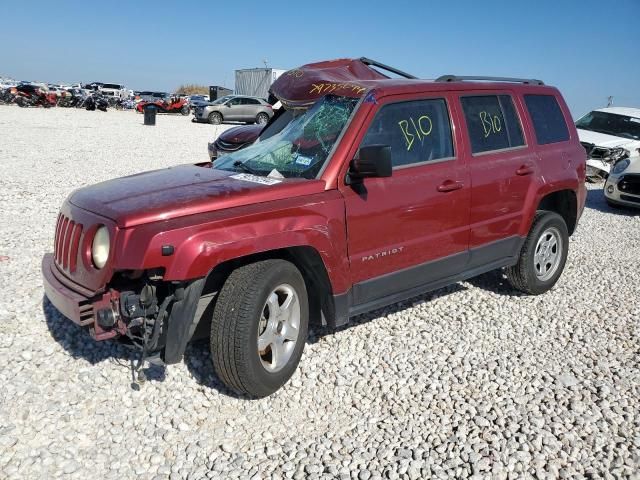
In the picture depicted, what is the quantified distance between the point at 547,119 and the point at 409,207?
222cm

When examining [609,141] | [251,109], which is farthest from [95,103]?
[609,141]

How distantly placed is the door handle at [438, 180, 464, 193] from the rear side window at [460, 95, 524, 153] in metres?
0.38

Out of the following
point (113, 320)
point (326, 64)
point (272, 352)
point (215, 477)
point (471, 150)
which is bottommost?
point (215, 477)

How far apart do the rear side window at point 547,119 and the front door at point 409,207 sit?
1.24 m

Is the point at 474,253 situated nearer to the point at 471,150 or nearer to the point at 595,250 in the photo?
the point at 471,150

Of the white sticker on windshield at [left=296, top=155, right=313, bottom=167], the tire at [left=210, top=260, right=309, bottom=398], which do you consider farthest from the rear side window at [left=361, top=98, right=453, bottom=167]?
the tire at [left=210, top=260, right=309, bottom=398]

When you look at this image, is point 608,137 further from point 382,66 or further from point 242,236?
point 242,236

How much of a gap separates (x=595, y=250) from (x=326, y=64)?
4401 millimetres

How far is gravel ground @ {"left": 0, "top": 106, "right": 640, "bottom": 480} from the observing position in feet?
9.43

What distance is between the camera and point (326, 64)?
7.92 m

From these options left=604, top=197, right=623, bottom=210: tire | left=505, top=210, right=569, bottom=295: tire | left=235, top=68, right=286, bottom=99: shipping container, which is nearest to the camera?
left=505, top=210, right=569, bottom=295: tire

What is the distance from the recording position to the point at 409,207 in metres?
3.92

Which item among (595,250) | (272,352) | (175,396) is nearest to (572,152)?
(595,250)

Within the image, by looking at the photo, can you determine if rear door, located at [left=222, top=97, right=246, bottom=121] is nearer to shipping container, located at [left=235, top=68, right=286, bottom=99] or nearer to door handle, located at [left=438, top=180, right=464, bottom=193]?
shipping container, located at [left=235, top=68, right=286, bottom=99]
